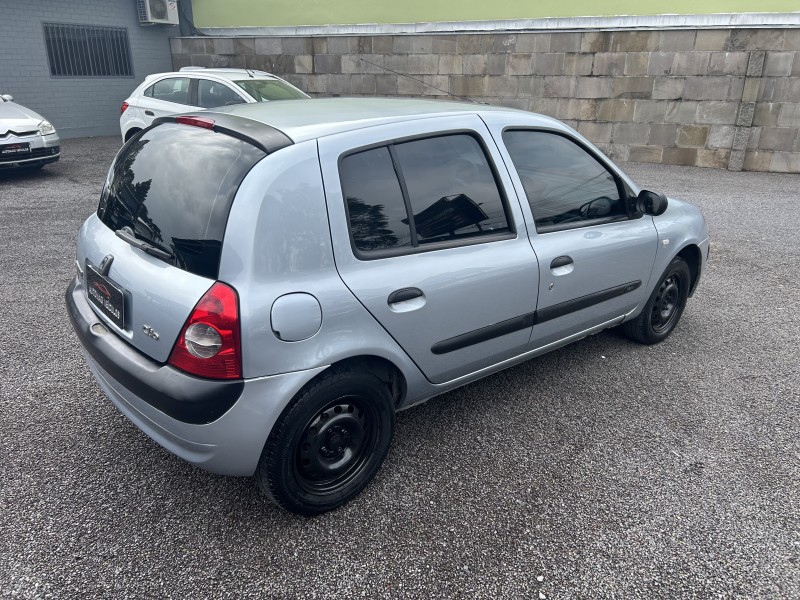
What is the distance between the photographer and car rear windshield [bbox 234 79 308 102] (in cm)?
916

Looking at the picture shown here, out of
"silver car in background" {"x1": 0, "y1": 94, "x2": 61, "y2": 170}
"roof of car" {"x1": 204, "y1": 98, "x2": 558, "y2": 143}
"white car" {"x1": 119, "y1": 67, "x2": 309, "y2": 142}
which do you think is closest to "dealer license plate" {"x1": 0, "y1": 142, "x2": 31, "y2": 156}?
"silver car in background" {"x1": 0, "y1": 94, "x2": 61, "y2": 170}

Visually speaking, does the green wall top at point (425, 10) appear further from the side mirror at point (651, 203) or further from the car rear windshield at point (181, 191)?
the car rear windshield at point (181, 191)

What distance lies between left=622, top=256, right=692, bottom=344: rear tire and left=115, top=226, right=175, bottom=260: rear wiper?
9.88 feet

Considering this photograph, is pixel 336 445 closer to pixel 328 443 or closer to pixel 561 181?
pixel 328 443

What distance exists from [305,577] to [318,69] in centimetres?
1286

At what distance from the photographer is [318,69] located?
13.4 meters

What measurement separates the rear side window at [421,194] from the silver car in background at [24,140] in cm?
835

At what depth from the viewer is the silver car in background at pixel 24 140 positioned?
8.66 metres

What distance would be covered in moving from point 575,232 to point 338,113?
1407mm

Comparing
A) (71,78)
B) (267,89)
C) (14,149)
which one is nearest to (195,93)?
(267,89)

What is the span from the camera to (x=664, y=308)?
4.22 metres

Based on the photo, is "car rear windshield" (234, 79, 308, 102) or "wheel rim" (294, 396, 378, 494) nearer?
"wheel rim" (294, 396, 378, 494)

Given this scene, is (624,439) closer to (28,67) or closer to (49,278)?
(49,278)

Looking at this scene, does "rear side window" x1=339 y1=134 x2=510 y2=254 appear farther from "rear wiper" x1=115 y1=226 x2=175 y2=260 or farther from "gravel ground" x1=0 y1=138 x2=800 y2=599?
"gravel ground" x1=0 y1=138 x2=800 y2=599
